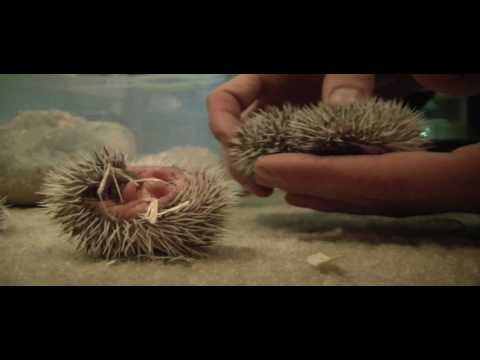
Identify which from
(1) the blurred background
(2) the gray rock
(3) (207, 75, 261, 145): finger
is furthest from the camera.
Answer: (2) the gray rock

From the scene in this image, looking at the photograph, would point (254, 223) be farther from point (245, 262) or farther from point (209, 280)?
point (209, 280)

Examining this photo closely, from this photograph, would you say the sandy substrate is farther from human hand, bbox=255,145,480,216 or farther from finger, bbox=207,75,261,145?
finger, bbox=207,75,261,145

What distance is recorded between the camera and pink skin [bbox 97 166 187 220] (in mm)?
1531

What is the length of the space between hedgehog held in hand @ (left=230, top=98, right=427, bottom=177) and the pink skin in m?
0.55

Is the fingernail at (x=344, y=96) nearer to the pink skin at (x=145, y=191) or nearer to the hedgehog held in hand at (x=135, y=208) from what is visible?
the hedgehog held in hand at (x=135, y=208)

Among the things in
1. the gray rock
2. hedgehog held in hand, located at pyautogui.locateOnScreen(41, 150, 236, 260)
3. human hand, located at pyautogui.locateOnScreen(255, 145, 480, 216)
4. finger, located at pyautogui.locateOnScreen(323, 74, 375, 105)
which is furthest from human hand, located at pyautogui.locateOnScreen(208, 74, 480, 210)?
the gray rock

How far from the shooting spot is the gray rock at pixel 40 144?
274 centimetres

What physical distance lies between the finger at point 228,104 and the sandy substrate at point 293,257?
551mm

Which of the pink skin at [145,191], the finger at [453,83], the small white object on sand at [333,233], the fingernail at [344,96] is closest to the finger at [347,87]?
the fingernail at [344,96]

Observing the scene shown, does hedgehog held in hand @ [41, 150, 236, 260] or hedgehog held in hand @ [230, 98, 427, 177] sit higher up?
hedgehog held in hand @ [230, 98, 427, 177]

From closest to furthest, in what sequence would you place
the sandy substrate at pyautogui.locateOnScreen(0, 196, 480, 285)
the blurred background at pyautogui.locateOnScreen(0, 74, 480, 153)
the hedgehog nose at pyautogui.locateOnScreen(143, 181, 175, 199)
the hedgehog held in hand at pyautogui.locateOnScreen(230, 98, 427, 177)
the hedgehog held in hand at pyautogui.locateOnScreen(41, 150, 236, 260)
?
the sandy substrate at pyautogui.locateOnScreen(0, 196, 480, 285), the hedgehog held in hand at pyautogui.locateOnScreen(41, 150, 236, 260), the hedgehog nose at pyautogui.locateOnScreen(143, 181, 175, 199), the hedgehog held in hand at pyautogui.locateOnScreen(230, 98, 427, 177), the blurred background at pyautogui.locateOnScreen(0, 74, 480, 153)

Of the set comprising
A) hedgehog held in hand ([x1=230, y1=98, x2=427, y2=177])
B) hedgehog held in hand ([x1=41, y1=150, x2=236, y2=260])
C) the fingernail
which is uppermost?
the fingernail
